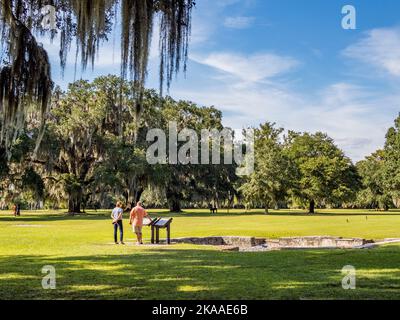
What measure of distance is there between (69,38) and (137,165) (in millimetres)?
40638

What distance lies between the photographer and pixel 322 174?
6794 centimetres

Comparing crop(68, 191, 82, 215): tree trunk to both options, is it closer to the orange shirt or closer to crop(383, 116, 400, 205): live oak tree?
the orange shirt

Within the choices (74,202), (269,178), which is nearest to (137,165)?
(74,202)

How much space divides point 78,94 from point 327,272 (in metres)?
47.8

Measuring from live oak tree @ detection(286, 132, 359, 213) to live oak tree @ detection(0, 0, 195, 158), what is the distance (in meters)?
56.7

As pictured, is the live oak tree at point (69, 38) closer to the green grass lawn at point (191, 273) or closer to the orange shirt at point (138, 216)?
the green grass lawn at point (191, 273)

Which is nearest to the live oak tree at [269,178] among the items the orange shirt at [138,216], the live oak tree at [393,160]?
the live oak tree at [393,160]

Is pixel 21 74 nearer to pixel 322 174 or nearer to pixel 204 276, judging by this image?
pixel 204 276

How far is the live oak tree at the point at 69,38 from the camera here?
27.3ft

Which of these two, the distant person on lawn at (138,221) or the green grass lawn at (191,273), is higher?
the distant person on lawn at (138,221)

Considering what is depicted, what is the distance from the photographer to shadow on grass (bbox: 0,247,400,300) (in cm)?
799

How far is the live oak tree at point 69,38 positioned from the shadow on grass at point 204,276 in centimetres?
339

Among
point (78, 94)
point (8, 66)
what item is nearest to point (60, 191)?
point (78, 94)

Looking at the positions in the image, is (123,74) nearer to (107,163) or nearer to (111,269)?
(111,269)
